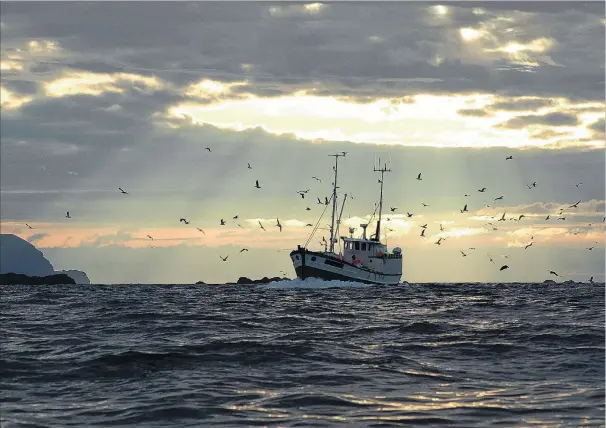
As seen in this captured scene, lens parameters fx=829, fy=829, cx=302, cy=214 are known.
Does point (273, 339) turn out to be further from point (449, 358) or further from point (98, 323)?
Answer: point (98, 323)

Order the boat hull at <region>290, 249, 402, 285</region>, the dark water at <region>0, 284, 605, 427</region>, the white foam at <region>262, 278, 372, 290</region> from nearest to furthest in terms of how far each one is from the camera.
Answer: the dark water at <region>0, 284, 605, 427</region>, the white foam at <region>262, 278, 372, 290</region>, the boat hull at <region>290, 249, 402, 285</region>

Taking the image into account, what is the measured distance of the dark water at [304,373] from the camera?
19.7 meters

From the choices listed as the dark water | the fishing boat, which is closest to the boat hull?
the fishing boat

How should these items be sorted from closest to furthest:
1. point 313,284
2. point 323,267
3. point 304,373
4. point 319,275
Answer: point 304,373, point 313,284, point 323,267, point 319,275

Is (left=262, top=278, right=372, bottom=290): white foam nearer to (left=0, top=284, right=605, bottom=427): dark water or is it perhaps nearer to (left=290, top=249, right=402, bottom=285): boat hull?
(left=290, top=249, right=402, bottom=285): boat hull

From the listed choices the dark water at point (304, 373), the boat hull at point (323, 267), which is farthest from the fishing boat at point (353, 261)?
the dark water at point (304, 373)

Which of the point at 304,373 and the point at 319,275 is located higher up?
the point at 319,275

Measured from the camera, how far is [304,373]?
85.3 ft

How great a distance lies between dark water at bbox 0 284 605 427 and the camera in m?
19.7

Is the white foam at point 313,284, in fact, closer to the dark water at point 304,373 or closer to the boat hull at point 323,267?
the boat hull at point 323,267

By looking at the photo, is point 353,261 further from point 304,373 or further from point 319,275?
point 304,373

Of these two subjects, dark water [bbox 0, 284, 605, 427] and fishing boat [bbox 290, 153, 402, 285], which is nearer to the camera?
dark water [bbox 0, 284, 605, 427]

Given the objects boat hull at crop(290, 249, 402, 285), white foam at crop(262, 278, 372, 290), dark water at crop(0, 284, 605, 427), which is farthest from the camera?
boat hull at crop(290, 249, 402, 285)

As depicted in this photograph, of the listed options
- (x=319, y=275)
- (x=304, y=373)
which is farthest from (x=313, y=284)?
(x=304, y=373)
